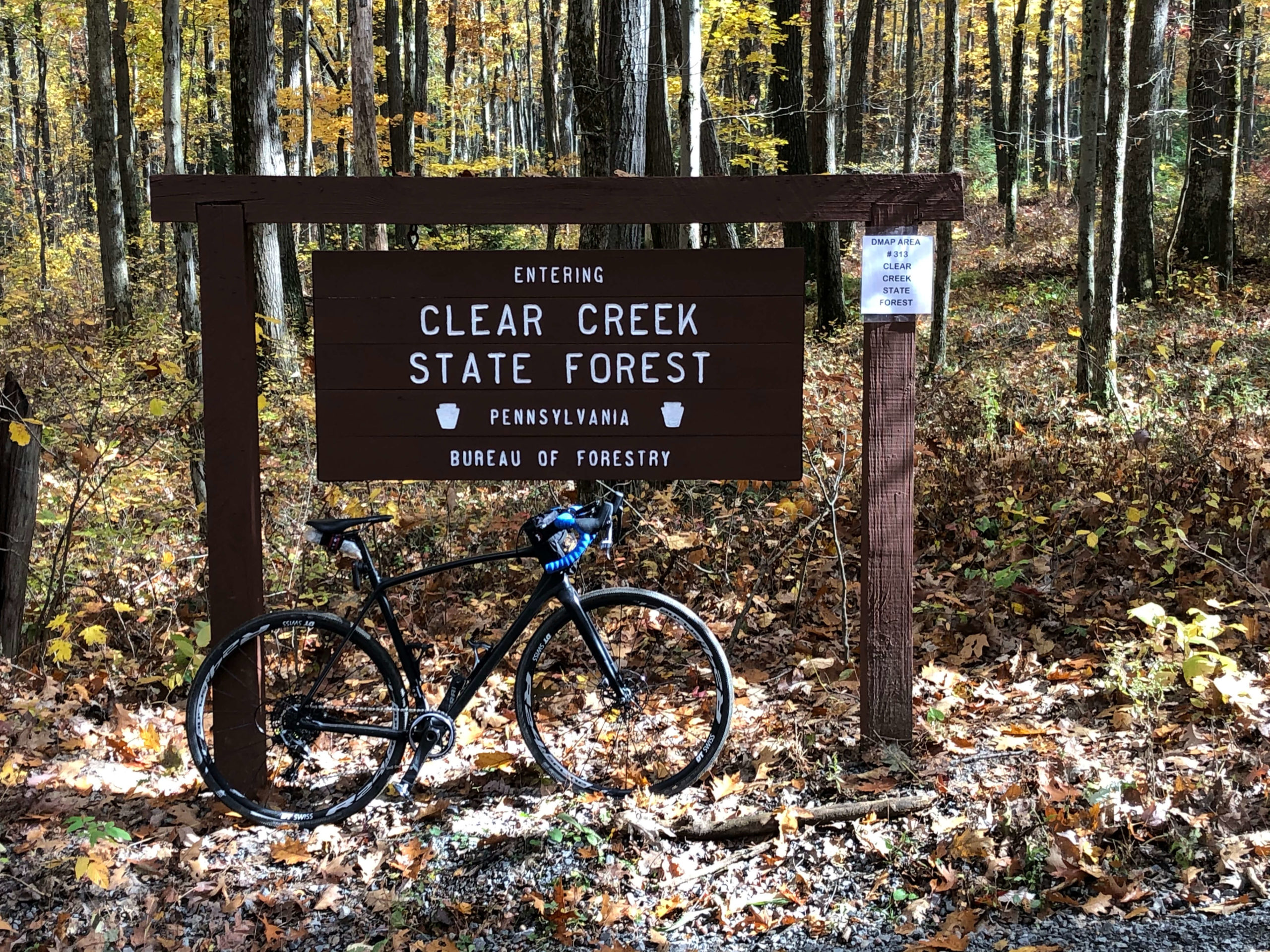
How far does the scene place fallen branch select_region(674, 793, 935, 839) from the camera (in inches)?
141

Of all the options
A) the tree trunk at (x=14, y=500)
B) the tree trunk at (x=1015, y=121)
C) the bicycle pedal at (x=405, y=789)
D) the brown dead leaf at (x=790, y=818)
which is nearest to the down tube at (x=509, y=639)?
the bicycle pedal at (x=405, y=789)

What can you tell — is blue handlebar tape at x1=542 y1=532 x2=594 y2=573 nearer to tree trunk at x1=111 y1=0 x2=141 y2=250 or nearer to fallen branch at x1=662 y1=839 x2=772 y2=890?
fallen branch at x1=662 y1=839 x2=772 y2=890

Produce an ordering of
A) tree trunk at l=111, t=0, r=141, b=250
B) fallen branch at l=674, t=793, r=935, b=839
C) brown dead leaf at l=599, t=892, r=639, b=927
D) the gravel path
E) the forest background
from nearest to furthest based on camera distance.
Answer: the gravel path < brown dead leaf at l=599, t=892, r=639, b=927 < the forest background < fallen branch at l=674, t=793, r=935, b=839 < tree trunk at l=111, t=0, r=141, b=250

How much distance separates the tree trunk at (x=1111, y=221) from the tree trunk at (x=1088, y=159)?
0.60 feet

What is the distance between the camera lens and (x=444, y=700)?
13.0 ft

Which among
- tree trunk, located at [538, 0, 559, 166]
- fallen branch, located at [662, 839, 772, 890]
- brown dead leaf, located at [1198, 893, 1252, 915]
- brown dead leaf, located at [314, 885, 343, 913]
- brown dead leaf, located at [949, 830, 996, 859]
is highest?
tree trunk, located at [538, 0, 559, 166]

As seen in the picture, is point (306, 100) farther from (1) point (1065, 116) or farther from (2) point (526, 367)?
(1) point (1065, 116)

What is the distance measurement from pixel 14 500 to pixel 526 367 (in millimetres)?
2776

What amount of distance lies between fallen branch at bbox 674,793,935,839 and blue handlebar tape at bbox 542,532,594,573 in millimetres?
1069

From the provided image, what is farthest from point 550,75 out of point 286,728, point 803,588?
point 286,728

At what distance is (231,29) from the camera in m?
10.9

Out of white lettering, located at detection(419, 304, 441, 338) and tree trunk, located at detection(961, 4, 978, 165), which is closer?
white lettering, located at detection(419, 304, 441, 338)

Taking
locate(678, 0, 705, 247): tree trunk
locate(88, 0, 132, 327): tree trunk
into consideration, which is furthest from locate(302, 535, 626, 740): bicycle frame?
locate(88, 0, 132, 327): tree trunk

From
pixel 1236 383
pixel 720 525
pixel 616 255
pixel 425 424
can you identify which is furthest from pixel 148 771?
pixel 1236 383
